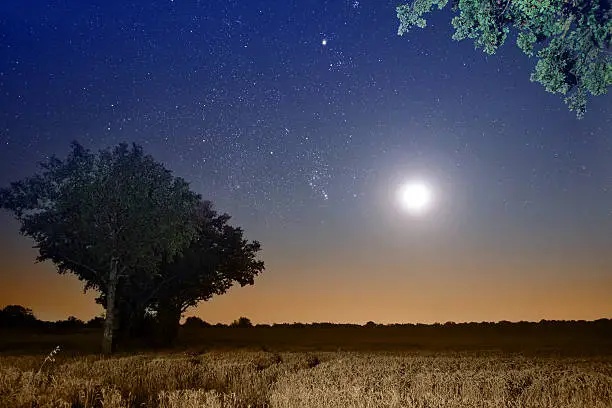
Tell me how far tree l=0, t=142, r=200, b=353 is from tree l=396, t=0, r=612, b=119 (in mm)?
20683

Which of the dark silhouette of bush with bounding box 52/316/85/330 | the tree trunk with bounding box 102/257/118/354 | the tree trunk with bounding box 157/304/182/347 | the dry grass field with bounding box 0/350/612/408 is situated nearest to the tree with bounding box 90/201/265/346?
the tree trunk with bounding box 157/304/182/347

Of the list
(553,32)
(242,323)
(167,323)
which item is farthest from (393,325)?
(553,32)

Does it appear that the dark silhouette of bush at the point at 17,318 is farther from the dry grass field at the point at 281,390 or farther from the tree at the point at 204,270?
the dry grass field at the point at 281,390

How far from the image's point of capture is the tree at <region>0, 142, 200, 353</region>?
105ft

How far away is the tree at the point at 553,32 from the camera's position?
51.4ft

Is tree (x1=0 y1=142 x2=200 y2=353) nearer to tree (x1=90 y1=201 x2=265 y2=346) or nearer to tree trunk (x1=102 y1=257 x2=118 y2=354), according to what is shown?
tree trunk (x1=102 y1=257 x2=118 y2=354)

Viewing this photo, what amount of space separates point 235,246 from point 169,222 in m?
10.9

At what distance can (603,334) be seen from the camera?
2793 inches

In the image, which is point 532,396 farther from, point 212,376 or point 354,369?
point 212,376

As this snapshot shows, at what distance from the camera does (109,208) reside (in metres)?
32.3

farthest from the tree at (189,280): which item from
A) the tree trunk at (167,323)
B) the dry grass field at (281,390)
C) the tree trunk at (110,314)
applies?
the dry grass field at (281,390)

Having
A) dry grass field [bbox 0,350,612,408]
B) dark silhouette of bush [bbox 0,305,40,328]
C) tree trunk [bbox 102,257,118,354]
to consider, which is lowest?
dry grass field [bbox 0,350,612,408]

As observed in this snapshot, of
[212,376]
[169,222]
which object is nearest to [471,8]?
[212,376]

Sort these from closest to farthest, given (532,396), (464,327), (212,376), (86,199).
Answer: (532,396) < (212,376) < (86,199) < (464,327)
